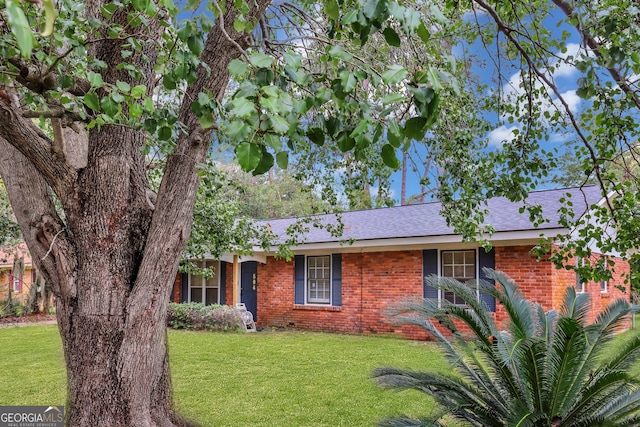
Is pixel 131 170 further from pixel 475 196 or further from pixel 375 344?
pixel 375 344

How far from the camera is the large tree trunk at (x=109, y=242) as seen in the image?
385 centimetres

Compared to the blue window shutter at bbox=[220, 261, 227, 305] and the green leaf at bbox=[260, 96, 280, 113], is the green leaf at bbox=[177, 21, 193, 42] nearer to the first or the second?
the green leaf at bbox=[260, 96, 280, 113]

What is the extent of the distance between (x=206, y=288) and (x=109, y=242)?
45.4 feet

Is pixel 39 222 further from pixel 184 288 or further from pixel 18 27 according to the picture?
pixel 184 288

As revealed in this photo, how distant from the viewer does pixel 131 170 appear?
4.29 meters

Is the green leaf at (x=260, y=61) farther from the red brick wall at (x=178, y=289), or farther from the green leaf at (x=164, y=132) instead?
the red brick wall at (x=178, y=289)

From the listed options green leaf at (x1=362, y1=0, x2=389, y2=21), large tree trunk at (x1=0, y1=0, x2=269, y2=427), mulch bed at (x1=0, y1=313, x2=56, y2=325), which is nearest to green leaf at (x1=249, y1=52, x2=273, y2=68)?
green leaf at (x1=362, y1=0, x2=389, y2=21)

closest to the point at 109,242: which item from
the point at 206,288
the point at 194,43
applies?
the point at 194,43

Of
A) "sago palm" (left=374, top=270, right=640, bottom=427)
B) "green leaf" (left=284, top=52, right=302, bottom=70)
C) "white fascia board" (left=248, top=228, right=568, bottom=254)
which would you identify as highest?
"green leaf" (left=284, top=52, right=302, bottom=70)

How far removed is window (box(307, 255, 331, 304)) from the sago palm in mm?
9933

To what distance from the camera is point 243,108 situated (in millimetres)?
1690

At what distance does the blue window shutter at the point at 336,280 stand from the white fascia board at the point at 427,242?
1.00 feet

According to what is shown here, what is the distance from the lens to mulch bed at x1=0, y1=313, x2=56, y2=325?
1699 centimetres

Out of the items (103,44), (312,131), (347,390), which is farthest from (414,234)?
(312,131)
